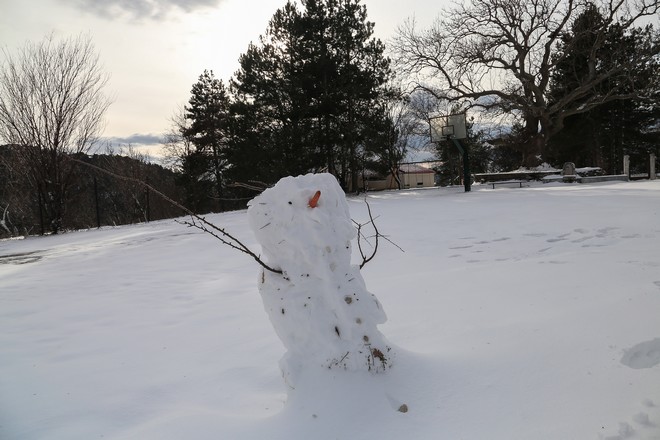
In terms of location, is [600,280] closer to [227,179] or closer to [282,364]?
[282,364]

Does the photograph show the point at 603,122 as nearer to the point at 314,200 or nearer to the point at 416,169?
the point at 416,169

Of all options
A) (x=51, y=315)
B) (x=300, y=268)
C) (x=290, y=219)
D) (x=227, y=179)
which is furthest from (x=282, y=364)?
(x=227, y=179)

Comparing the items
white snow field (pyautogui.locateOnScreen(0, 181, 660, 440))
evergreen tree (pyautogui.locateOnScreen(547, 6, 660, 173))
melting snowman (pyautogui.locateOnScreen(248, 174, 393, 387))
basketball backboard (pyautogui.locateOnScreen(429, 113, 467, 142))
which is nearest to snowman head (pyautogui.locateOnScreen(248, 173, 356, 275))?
melting snowman (pyautogui.locateOnScreen(248, 174, 393, 387))

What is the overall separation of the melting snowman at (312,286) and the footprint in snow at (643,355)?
1.45 metres

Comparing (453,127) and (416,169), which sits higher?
(453,127)

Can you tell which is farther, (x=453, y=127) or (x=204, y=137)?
(x=204, y=137)

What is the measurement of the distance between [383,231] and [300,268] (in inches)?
254

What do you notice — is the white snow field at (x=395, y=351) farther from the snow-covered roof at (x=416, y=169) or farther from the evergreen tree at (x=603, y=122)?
the snow-covered roof at (x=416, y=169)

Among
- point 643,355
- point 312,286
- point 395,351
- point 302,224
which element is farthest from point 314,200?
point 643,355

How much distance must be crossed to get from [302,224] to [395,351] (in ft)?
3.22

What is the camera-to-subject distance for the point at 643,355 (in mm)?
2422

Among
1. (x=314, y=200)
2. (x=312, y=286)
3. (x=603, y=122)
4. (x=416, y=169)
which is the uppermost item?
(x=603, y=122)

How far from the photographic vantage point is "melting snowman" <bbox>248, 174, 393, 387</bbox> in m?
2.20

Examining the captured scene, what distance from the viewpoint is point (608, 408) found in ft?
6.64
